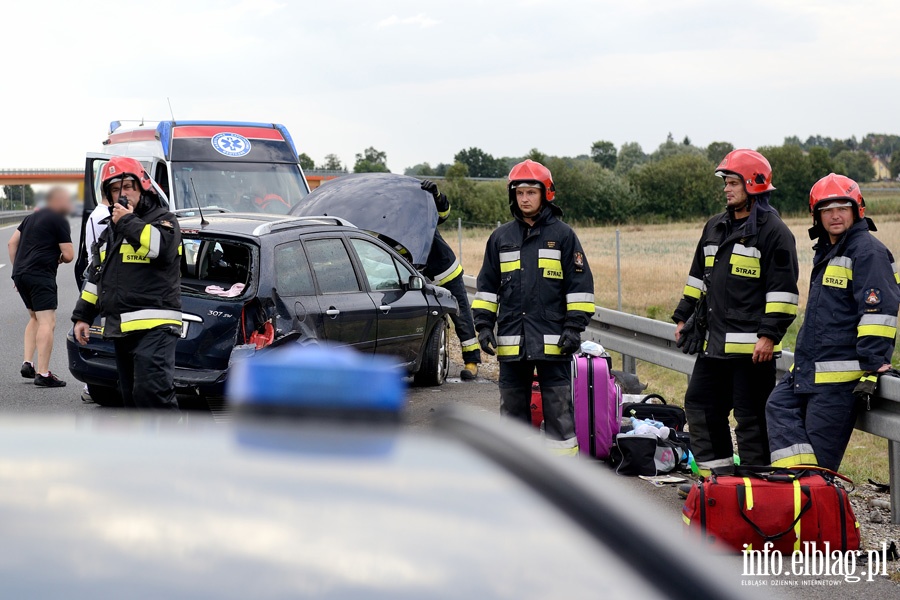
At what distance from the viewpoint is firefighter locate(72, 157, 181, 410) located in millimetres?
6074

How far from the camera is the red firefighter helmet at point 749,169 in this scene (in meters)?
6.03

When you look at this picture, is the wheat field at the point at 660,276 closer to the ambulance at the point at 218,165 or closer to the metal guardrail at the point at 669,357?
the metal guardrail at the point at 669,357

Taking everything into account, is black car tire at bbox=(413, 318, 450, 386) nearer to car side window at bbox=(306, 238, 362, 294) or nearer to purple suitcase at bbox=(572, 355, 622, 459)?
car side window at bbox=(306, 238, 362, 294)

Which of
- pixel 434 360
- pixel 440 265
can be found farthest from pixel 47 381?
pixel 440 265

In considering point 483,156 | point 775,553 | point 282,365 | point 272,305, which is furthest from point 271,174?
point 483,156

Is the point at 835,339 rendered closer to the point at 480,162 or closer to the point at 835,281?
the point at 835,281

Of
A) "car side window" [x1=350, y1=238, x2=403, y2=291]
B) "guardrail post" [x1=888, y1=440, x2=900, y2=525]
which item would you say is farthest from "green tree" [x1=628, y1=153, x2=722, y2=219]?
"guardrail post" [x1=888, y1=440, x2=900, y2=525]

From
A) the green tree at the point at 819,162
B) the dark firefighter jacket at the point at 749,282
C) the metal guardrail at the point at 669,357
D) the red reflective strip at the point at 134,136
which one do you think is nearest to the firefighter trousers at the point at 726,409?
the dark firefighter jacket at the point at 749,282

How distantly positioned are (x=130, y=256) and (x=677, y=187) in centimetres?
6298

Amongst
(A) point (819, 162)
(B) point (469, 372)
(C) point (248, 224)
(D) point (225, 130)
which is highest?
(A) point (819, 162)

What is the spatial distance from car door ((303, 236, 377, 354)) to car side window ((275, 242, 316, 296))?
0.09m

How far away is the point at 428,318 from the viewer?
9.52m

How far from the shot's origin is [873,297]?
5.18 m

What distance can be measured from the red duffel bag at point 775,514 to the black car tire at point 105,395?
524 centimetres
